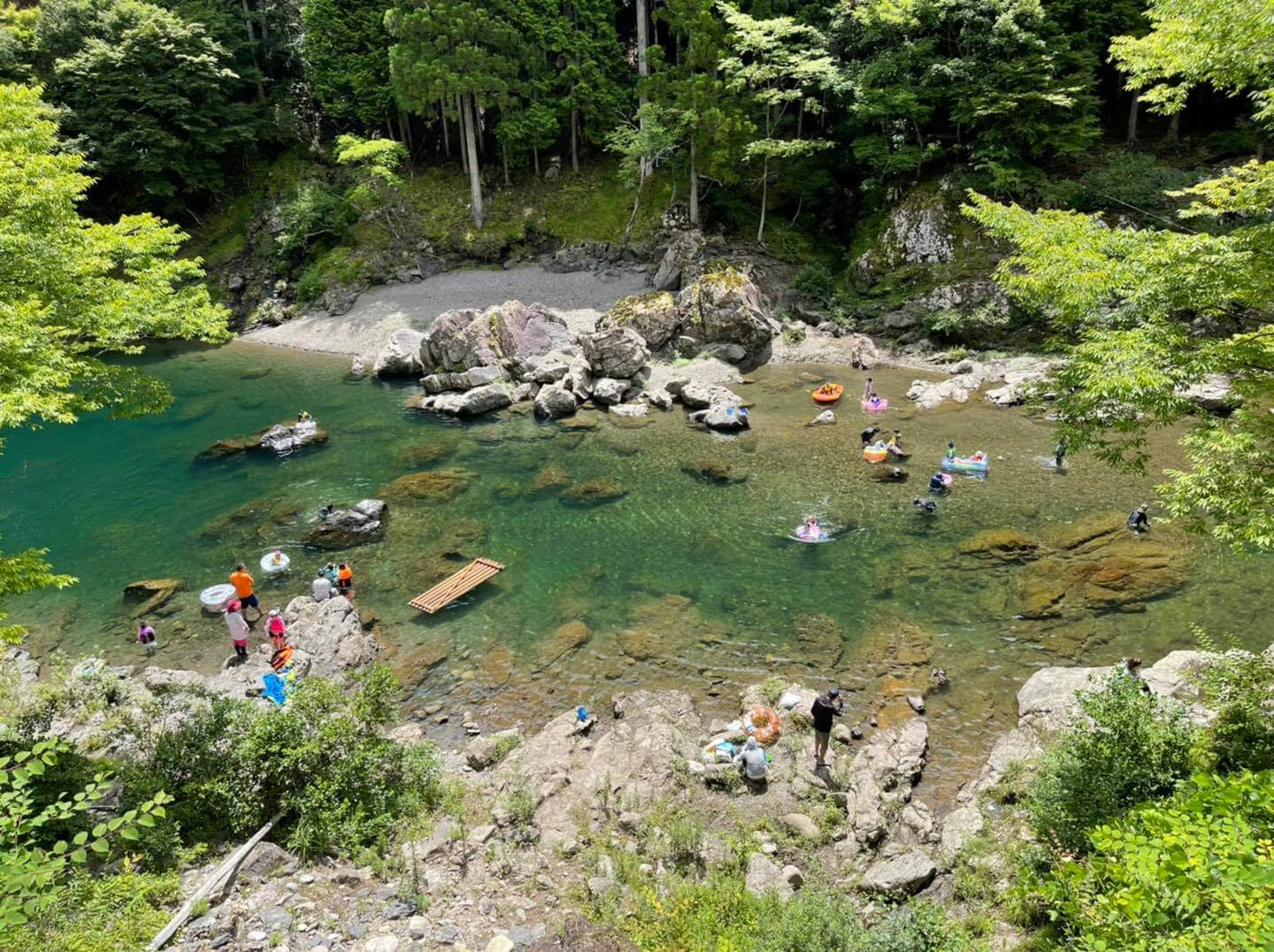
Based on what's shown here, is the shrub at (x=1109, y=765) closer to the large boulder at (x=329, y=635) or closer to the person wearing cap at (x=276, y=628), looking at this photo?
the large boulder at (x=329, y=635)

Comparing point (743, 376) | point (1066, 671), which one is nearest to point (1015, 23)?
point (743, 376)

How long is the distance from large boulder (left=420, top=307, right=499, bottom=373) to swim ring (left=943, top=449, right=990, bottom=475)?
21.5 m

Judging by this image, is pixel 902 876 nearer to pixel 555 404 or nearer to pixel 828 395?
pixel 828 395

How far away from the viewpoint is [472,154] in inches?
1775

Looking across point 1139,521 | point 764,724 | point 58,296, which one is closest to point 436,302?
point 58,296

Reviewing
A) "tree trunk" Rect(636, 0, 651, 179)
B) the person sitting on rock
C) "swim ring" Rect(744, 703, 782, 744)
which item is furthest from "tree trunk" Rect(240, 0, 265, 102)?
the person sitting on rock

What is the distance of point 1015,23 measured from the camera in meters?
32.8

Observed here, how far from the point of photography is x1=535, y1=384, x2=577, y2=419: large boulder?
29.9 meters

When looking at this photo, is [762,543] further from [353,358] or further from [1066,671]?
[353,358]

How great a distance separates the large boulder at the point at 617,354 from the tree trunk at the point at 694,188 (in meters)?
14.4

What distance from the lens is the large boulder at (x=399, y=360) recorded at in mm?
35719

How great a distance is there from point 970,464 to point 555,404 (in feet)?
56.2

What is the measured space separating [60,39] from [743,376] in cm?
5184

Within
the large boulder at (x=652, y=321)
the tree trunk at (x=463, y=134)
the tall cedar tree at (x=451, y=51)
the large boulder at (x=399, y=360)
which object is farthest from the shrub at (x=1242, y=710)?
the tree trunk at (x=463, y=134)
